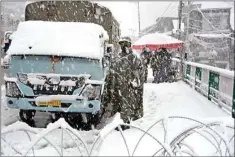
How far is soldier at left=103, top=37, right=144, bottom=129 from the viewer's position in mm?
4078

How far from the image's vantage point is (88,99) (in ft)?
13.4

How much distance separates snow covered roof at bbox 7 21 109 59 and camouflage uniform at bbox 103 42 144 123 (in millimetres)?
326

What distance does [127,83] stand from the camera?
4.30 meters

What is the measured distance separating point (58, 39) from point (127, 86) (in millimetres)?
1063

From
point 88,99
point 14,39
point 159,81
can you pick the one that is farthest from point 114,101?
point 159,81

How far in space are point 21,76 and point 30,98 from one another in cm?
28

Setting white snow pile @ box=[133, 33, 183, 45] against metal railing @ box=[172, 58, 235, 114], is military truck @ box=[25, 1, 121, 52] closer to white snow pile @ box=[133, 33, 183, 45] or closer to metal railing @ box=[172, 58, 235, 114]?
metal railing @ box=[172, 58, 235, 114]

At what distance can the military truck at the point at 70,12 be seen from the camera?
18.7ft

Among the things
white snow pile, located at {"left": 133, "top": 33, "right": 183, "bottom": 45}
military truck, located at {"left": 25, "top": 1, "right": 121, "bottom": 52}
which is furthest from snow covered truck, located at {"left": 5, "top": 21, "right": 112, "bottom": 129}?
white snow pile, located at {"left": 133, "top": 33, "right": 183, "bottom": 45}

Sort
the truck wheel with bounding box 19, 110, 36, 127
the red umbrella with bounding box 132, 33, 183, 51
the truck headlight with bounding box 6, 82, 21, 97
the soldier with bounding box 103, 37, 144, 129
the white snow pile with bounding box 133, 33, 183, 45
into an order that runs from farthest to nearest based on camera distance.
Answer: the white snow pile with bounding box 133, 33, 183, 45 → the red umbrella with bounding box 132, 33, 183, 51 → the truck wheel with bounding box 19, 110, 36, 127 → the soldier with bounding box 103, 37, 144, 129 → the truck headlight with bounding box 6, 82, 21, 97

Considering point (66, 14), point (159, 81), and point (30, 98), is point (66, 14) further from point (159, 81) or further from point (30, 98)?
point (159, 81)

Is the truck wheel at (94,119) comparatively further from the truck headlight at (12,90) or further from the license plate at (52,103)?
the truck headlight at (12,90)

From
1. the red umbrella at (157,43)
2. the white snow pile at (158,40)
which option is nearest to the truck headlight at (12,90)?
the red umbrella at (157,43)

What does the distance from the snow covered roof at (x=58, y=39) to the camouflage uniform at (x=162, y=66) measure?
20.7 feet
